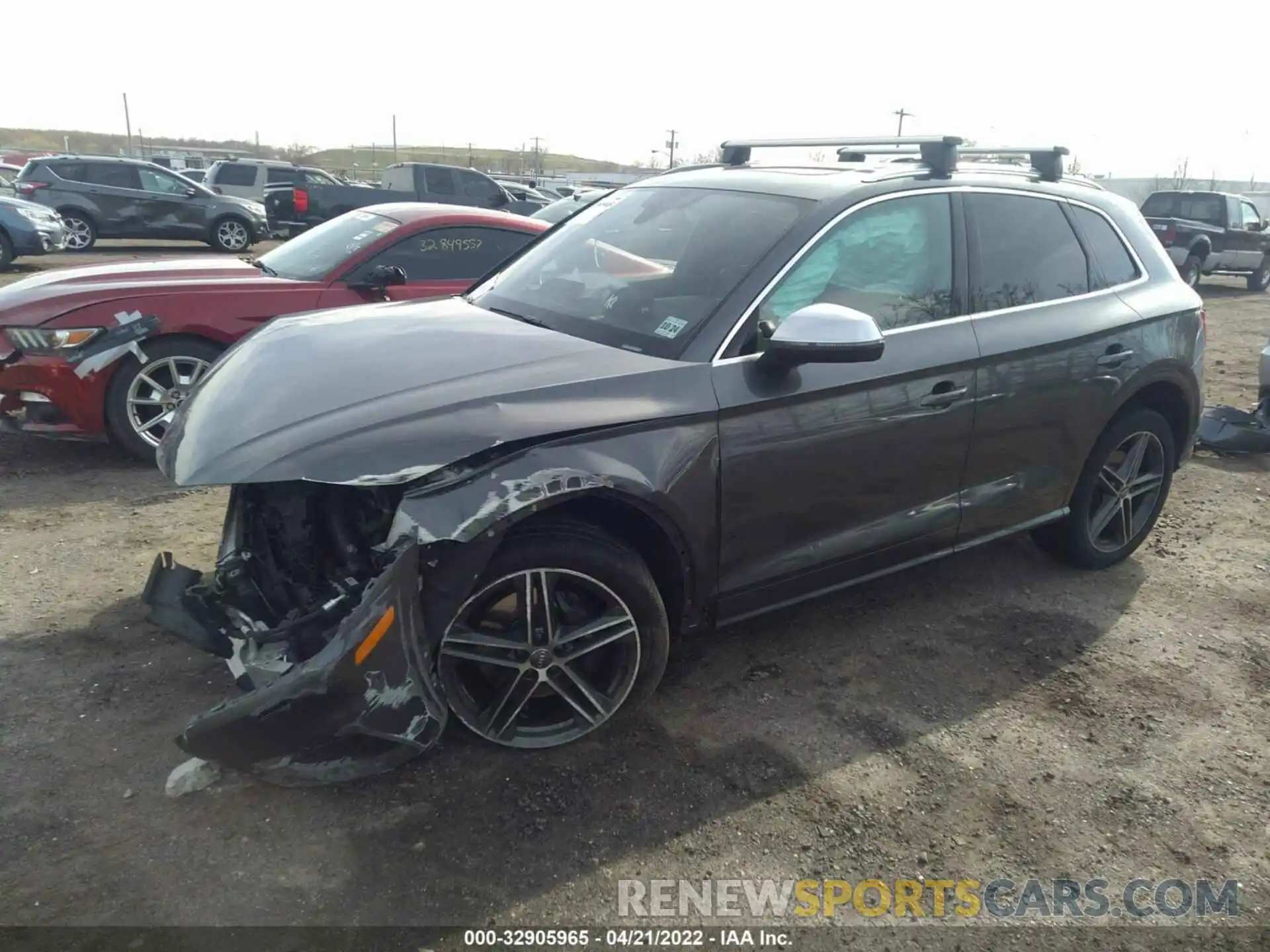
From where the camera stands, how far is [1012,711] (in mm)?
3352

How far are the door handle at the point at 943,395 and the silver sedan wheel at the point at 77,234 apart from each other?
17.3 meters

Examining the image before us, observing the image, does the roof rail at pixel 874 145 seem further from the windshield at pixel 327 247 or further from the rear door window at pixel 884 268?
the windshield at pixel 327 247

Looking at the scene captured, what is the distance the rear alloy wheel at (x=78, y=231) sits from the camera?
16.2m

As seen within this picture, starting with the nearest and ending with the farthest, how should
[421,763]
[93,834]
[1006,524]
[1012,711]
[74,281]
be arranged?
[93,834] < [421,763] < [1012,711] < [1006,524] < [74,281]

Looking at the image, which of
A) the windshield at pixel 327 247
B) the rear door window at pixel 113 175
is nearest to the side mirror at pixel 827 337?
the windshield at pixel 327 247

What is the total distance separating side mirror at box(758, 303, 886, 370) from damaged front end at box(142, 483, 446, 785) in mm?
1274

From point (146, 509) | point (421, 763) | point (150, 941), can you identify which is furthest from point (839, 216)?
point (146, 509)

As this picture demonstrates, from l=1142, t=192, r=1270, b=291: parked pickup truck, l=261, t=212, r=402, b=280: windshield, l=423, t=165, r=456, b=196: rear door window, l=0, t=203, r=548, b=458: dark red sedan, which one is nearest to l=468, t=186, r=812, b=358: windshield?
l=0, t=203, r=548, b=458: dark red sedan

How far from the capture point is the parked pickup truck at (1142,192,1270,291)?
1670 centimetres

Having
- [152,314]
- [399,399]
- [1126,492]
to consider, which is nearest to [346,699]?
[399,399]

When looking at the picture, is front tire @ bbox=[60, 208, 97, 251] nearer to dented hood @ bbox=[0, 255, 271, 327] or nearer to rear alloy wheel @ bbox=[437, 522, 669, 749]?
dented hood @ bbox=[0, 255, 271, 327]

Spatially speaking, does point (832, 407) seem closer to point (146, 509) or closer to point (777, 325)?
point (777, 325)

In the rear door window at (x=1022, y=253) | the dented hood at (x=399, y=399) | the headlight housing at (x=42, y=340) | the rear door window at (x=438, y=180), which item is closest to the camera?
the dented hood at (x=399, y=399)

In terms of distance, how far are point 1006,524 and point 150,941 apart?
342 centimetres
